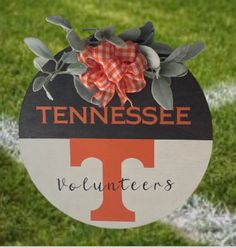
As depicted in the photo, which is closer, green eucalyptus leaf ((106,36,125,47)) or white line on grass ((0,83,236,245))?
green eucalyptus leaf ((106,36,125,47))

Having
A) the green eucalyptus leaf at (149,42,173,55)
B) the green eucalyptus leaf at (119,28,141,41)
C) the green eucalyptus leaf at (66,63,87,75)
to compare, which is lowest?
the green eucalyptus leaf at (66,63,87,75)

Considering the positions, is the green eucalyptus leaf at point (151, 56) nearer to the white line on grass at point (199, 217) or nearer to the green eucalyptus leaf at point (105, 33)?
the green eucalyptus leaf at point (105, 33)

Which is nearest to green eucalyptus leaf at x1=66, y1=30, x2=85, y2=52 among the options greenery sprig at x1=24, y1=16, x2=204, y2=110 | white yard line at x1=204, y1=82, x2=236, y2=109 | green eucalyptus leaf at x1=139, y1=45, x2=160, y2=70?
greenery sprig at x1=24, y1=16, x2=204, y2=110

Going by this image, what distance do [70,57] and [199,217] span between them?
1.52ft

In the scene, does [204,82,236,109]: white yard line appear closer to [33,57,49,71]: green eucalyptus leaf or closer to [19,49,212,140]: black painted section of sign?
[19,49,212,140]: black painted section of sign

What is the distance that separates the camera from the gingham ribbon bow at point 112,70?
110 cm

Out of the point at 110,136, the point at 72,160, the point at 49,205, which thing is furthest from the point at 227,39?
the point at 49,205

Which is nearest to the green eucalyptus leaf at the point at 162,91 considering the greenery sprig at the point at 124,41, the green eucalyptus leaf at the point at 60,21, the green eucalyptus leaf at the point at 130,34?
the greenery sprig at the point at 124,41

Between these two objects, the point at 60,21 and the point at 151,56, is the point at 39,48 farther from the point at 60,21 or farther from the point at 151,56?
the point at 151,56

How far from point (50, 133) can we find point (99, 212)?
0.21m

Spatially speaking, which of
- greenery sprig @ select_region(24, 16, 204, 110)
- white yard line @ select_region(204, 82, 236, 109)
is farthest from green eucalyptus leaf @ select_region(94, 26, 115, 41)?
white yard line @ select_region(204, 82, 236, 109)

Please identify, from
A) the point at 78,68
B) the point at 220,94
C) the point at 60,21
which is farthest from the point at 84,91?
the point at 220,94

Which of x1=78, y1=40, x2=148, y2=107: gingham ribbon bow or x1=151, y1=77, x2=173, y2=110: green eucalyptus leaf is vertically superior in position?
x1=78, y1=40, x2=148, y2=107: gingham ribbon bow

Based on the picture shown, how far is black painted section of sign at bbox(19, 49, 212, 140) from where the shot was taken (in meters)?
1.13
